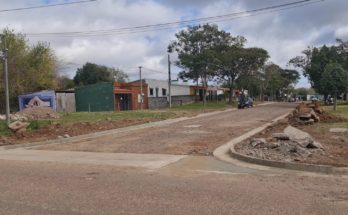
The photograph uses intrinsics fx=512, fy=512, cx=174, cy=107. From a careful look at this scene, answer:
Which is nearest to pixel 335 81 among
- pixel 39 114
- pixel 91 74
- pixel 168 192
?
pixel 39 114

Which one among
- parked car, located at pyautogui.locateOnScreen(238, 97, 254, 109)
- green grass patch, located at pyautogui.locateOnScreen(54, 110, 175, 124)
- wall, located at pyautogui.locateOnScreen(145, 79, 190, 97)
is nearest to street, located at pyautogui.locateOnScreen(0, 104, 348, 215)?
green grass patch, located at pyautogui.locateOnScreen(54, 110, 175, 124)

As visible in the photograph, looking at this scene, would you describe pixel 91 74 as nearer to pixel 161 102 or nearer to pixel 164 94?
pixel 164 94

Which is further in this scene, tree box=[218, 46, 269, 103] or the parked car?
tree box=[218, 46, 269, 103]

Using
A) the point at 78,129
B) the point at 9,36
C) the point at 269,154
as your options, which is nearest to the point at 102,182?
the point at 269,154

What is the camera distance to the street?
27.7 ft

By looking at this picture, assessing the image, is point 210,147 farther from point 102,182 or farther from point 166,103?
point 166,103

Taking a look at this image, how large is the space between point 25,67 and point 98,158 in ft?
149

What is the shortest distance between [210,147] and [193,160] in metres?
3.32

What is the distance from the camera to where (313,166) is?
40.5ft

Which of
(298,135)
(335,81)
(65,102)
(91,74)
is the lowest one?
(298,135)

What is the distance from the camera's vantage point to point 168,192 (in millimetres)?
9883

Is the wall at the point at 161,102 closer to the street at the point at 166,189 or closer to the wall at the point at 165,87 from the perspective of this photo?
the wall at the point at 165,87

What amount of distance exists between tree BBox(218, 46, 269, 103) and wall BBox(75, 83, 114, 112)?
18125mm

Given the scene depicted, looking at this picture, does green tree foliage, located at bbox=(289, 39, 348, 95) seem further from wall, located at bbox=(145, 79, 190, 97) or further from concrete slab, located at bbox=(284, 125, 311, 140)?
concrete slab, located at bbox=(284, 125, 311, 140)
